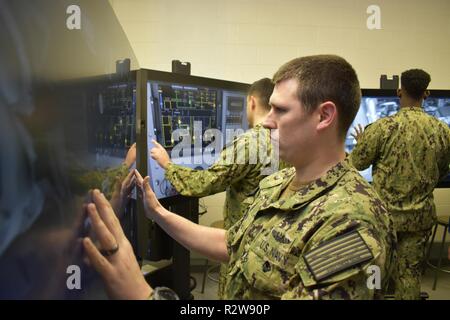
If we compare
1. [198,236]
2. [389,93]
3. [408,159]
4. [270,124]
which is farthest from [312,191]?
[389,93]

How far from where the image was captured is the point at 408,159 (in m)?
2.29

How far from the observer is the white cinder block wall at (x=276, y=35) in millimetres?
3207

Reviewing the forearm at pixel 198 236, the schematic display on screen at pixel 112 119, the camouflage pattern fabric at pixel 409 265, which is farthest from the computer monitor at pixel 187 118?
the camouflage pattern fabric at pixel 409 265

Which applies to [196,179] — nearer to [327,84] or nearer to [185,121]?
[185,121]

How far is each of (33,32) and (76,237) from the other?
1.10ft

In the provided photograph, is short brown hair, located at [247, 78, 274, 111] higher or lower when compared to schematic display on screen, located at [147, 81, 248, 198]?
higher

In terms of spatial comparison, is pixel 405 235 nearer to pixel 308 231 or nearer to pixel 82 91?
pixel 308 231

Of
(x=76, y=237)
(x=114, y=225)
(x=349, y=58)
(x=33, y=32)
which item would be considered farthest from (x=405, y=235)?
(x=33, y=32)

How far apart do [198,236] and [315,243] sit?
0.52m

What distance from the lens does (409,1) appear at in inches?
132

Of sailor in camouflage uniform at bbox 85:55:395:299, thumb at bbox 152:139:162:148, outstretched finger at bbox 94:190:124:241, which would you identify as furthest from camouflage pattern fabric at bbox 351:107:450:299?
outstretched finger at bbox 94:190:124:241

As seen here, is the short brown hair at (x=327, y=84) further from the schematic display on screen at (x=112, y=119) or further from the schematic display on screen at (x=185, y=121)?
the schematic display on screen at (x=185, y=121)

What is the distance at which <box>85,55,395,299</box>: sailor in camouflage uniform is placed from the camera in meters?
0.70

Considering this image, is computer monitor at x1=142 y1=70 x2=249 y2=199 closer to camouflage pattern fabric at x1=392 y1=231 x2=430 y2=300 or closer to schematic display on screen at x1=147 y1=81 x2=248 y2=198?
schematic display on screen at x1=147 y1=81 x2=248 y2=198
